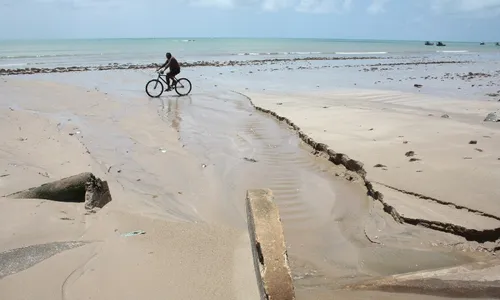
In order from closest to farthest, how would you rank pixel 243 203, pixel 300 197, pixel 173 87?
pixel 243 203 → pixel 300 197 → pixel 173 87

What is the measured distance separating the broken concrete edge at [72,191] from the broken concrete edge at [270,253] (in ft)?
6.80

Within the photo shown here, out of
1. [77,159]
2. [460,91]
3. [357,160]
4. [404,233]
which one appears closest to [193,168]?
Result: [77,159]

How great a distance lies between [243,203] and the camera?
504 centimetres

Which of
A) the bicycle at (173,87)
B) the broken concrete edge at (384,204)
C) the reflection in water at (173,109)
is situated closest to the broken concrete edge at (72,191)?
the broken concrete edge at (384,204)

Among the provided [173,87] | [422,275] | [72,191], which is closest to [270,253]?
[422,275]

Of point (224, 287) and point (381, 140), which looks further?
point (381, 140)

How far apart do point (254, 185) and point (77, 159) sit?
8.87 ft

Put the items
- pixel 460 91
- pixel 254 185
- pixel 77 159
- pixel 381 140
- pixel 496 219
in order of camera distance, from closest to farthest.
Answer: pixel 496 219, pixel 254 185, pixel 77 159, pixel 381 140, pixel 460 91

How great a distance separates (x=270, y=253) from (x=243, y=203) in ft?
8.10

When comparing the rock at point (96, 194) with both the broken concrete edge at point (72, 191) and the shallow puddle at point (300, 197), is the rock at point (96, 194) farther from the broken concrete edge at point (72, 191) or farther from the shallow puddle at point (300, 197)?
the shallow puddle at point (300, 197)

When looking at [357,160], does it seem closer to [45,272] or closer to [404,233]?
[404,233]

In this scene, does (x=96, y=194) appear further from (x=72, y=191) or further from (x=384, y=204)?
(x=384, y=204)

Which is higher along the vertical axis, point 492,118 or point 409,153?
point 492,118

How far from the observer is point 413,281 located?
316cm
